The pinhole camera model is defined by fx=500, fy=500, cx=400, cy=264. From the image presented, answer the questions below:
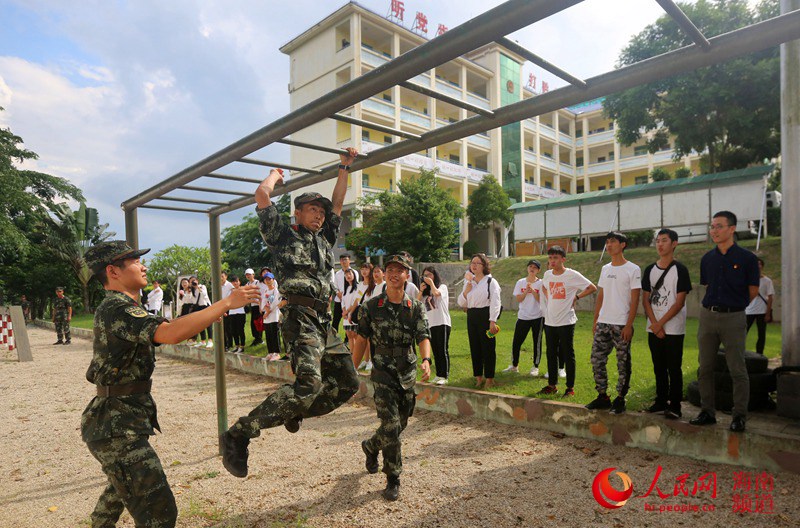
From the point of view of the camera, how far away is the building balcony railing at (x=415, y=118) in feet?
117

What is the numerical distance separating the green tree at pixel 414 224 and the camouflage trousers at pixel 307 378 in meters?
23.2

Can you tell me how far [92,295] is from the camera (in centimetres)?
3734

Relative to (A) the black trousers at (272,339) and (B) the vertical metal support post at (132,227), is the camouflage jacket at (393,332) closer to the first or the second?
(B) the vertical metal support post at (132,227)

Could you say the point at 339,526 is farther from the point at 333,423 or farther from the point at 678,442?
the point at 678,442

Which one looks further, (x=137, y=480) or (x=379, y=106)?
(x=379, y=106)

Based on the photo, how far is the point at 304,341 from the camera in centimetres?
333

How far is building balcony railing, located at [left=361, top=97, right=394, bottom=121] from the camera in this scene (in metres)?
32.6

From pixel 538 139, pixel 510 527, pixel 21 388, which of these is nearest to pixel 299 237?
pixel 510 527

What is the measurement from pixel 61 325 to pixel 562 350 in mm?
18662

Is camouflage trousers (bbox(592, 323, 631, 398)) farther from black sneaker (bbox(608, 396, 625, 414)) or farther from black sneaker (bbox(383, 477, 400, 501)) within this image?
black sneaker (bbox(383, 477, 400, 501))

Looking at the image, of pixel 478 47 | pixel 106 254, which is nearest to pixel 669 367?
pixel 478 47

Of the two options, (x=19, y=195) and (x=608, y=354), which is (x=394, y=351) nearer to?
(x=608, y=354)

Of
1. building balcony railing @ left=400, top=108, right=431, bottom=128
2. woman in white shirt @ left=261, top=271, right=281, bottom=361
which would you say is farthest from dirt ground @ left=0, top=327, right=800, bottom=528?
building balcony railing @ left=400, top=108, right=431, bottom=128

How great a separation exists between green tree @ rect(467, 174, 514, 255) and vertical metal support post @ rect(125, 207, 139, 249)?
34256 mm
